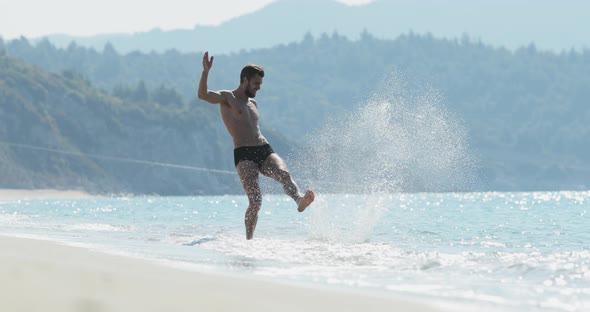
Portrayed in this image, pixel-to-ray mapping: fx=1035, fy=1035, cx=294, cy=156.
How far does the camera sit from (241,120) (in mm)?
10977

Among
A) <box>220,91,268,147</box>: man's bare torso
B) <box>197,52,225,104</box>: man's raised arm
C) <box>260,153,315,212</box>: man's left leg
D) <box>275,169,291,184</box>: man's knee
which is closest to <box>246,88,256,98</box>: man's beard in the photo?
<box>220,91,268,147</box>: man's bare torso

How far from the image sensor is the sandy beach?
473cm

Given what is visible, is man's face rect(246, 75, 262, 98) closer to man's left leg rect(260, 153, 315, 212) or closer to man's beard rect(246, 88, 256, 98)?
man's beard rect(246, 88, 256, 98)

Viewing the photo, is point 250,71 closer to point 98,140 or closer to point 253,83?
point 253,83

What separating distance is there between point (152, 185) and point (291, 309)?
121 m

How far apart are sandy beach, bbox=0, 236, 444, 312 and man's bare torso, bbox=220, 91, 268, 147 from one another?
4212 millimetres

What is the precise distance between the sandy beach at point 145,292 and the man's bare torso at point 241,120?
421 cm

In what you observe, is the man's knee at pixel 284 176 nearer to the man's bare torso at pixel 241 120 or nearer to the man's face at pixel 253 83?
the man's bare torso at pixel 241 120

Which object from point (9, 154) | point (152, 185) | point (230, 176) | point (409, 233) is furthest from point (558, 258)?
point (230, 176)

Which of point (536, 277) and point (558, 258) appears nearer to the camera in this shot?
point (536, 277)

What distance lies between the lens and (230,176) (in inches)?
5497

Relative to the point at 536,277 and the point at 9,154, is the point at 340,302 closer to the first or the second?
the point at 536,277

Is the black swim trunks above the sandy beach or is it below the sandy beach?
above

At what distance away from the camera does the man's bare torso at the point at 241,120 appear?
10969 mm
